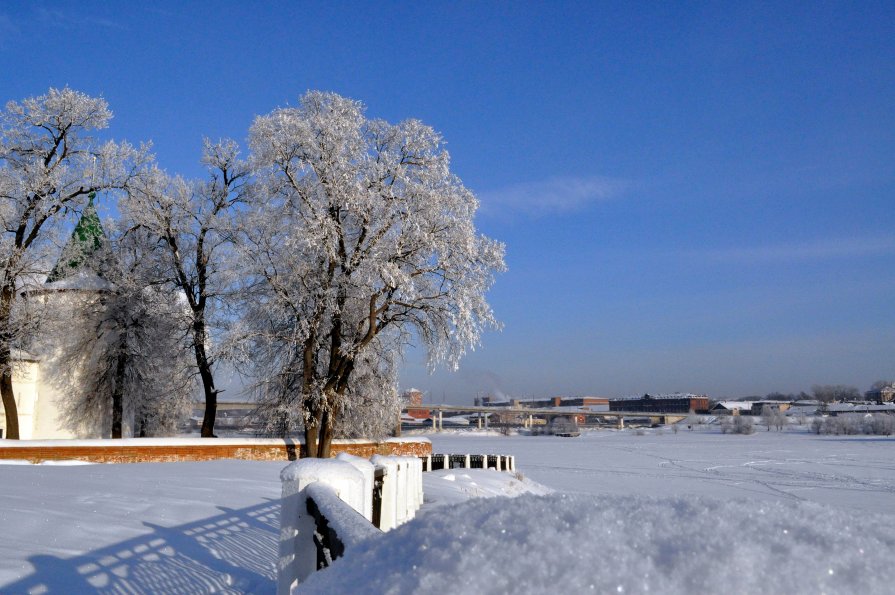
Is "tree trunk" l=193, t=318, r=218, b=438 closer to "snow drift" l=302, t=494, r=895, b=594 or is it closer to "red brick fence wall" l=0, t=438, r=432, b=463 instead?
"red brick fence wall" l=0, t=438, r=432, b=463

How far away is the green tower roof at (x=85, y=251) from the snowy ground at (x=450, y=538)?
11.0m

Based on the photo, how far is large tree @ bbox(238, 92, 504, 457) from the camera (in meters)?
20.0

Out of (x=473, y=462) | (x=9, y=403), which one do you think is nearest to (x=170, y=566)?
(x=9, y=403)

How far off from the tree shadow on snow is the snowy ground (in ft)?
0.07

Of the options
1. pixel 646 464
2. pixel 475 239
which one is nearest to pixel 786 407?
pixel 646 464

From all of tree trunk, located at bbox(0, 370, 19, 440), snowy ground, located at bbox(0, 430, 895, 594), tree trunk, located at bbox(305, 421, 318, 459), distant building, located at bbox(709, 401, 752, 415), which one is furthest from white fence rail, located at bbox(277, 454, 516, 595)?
distant building, located at bbox(709, 401, 752, 415)

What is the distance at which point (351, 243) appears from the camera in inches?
829

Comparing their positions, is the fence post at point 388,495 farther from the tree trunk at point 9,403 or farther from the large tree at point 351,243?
the tree trunk at point 9,403

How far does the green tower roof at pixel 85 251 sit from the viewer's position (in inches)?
964

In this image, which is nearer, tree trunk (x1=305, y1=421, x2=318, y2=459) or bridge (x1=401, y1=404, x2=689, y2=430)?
tree trunk (x1=305, y1=421, x2=318, y2=459)

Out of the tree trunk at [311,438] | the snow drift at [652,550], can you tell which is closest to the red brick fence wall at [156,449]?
the tree trunk at [311,438]

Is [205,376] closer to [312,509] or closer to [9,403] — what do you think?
[9,403]

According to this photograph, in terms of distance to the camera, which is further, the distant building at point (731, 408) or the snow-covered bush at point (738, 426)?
the distant building at point (731, 408)

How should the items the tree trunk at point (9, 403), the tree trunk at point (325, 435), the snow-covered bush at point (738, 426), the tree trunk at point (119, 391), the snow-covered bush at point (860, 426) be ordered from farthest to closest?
the snow-covered bush at point (738, 426), the snow-covered bush at point (860, 426), the tree trunk at point (119, 391), the tree trunk at point (9, 403), the tree trunk at point (325, 435)
